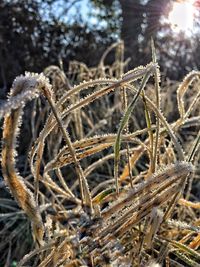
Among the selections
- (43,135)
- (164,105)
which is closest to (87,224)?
(43,135)

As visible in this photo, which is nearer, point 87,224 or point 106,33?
point 87,224

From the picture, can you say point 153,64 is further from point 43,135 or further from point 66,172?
point 66,172

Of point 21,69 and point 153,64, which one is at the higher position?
point 153,64
